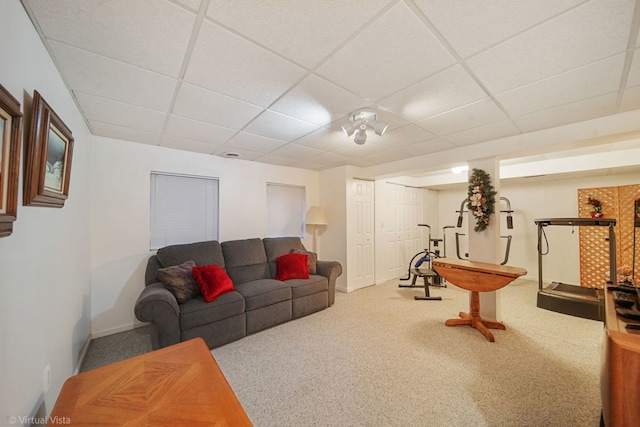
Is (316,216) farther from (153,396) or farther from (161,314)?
(153,396)

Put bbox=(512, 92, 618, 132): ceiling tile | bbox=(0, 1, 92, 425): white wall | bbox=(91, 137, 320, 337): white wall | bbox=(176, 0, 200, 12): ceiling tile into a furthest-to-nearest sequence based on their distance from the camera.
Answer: bbox=(91, 137, 320, 337): white wall, bbox=(512, 92, 618, 132): ceiling tile, bbox=(176, 0, 200, 12): ceiling tile, bbox=(0, 1, 92, 425): white wall

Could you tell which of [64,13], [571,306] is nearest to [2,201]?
[64,13]

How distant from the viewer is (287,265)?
3373 mm

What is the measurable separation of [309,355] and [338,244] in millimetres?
2209

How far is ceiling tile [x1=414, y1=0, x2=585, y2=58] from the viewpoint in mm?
1047

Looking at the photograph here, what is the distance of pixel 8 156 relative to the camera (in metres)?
0.85

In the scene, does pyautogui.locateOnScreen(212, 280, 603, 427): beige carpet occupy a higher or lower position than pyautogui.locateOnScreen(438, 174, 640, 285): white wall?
lower

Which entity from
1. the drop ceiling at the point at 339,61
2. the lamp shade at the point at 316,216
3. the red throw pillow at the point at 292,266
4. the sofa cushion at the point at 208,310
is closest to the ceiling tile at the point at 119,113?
the drop ceiling at the point at 339,61

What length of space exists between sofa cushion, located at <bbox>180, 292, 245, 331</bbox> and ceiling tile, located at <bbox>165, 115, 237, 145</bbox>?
1.80 metres

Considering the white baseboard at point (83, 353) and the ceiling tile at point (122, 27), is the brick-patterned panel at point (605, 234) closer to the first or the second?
the ceiling tile at point (122, 27)

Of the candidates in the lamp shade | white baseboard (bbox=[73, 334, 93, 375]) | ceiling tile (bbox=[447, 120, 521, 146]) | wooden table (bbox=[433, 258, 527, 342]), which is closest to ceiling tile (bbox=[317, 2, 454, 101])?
ceiling tile (bbox=[447, 120, 521, 146])

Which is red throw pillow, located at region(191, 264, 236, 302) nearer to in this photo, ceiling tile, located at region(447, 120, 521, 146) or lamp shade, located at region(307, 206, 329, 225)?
lamp shade, located at region(307, 206, 329, 225)

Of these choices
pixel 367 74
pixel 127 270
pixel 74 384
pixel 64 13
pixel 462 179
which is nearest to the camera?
pixel 74 384

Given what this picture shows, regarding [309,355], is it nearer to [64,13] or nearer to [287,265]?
[287,265]
